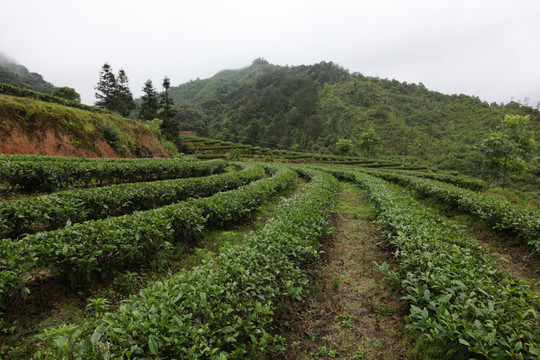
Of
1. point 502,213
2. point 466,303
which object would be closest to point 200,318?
point 466,303

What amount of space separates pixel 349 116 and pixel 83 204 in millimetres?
70431

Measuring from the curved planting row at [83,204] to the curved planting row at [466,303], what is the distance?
6595 mm

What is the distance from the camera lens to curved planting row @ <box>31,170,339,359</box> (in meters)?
1.82

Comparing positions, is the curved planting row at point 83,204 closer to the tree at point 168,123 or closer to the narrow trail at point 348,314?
the narrow trail at point 348,314

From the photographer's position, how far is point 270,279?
3068mm

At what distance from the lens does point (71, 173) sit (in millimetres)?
8477

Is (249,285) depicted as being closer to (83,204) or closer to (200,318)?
(200,318)

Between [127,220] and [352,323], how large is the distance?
14.2 feet

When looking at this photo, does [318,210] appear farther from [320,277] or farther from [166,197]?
[166,197]

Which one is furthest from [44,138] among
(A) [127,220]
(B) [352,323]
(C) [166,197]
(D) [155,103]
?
(D) [155,103]

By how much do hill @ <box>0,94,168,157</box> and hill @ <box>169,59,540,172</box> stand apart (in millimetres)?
42603

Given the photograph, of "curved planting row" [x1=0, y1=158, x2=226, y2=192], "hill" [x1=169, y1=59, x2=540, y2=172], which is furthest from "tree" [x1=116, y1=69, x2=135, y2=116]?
"curved planting row" [x1=0, y1=158, x2=226, y2=192]

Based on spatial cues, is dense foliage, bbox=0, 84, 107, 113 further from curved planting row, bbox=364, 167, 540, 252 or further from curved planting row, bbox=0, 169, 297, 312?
curved planting row, bbox=364, 167, 540, 252

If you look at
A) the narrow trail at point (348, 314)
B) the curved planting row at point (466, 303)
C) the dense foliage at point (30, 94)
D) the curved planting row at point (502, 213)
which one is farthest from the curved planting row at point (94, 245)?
the dense foliage at point (30, 94)
